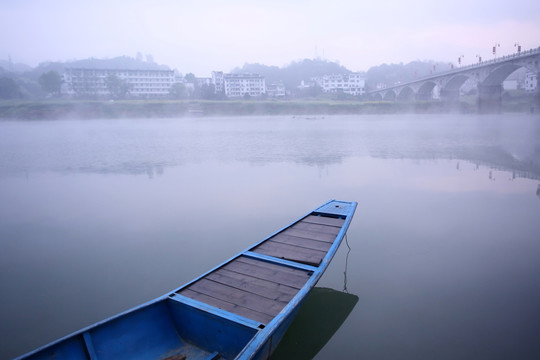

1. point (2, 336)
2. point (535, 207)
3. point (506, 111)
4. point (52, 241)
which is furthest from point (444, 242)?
point (506, 111)

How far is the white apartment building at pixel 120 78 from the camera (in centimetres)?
7004

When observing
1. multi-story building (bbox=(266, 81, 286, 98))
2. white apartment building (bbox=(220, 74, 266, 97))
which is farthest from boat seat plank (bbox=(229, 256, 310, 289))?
multi-story building (bbox=(266, 81, 286, 98))

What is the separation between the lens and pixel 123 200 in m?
8.86

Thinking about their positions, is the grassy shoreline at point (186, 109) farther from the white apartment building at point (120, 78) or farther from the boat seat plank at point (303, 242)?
the boat seat plank at point (303, 242)

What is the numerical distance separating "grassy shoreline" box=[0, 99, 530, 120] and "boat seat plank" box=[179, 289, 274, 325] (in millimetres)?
53443

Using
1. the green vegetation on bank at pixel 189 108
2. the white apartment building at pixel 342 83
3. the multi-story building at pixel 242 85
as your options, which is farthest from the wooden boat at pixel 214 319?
the white apartment building at pixel 342 83

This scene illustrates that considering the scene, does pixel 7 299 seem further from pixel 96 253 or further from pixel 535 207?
pixel 535 207

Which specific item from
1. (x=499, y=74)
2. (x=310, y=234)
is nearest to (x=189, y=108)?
(x=499, y=74)

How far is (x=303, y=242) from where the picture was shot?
480cm

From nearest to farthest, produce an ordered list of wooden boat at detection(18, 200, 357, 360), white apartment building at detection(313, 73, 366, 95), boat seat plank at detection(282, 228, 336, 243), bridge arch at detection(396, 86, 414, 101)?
1. wooden boat at detection(18, 200, 357, 360)
2. boat seat plank at detection(282, 228, 336, 243)
3. bridge arch at detection(396, 86, 414, 101)
4. white apartment building at detection(313, 73, 366, 95)

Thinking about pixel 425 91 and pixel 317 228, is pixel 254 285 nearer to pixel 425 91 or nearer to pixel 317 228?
pixel 317 228

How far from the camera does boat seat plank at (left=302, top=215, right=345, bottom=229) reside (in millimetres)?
5423

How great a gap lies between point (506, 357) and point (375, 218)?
3893mm

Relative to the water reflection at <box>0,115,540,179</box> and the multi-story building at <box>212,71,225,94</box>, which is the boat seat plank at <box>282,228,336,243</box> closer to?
the water reflection at <box>0,115,540,179</box>
